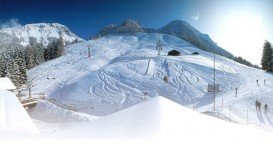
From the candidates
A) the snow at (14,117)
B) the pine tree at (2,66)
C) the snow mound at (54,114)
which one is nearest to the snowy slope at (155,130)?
the snow at (14,117)

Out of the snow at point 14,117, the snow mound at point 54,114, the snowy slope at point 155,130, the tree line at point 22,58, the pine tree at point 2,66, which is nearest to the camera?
the snowy slope at point 155,130

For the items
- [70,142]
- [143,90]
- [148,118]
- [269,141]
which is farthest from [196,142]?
[143,90]

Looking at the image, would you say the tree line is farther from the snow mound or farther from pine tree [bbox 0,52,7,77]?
the snow mound

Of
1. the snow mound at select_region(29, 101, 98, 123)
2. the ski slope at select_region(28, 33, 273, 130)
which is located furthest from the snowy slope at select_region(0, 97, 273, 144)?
the ski slope at select_region(28, 33, 273, 130)

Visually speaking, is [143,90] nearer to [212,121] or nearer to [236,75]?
[236,75]

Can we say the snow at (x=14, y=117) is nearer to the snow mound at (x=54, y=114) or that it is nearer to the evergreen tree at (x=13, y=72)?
the snow mound at (x=54, y=114)

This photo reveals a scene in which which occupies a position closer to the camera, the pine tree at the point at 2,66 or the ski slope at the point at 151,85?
the ski slope at the point at 151,85

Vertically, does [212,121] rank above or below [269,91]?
above
